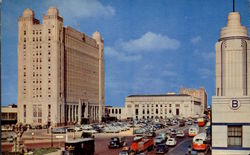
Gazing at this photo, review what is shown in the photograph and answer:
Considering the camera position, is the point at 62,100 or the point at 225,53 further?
the point at 62,100

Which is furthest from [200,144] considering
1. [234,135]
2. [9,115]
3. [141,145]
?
[9,115]

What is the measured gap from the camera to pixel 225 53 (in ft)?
112

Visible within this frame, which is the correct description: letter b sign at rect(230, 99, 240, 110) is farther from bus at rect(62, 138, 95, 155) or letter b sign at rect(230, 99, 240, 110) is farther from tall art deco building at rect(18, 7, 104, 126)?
tall art deco building at rect(18, 7, 104, 126)

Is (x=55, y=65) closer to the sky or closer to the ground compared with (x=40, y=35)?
closer to the ground

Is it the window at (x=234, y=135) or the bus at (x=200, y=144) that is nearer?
the window at (x=234, y=135)

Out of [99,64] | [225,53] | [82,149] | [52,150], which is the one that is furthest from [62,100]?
[225,53]

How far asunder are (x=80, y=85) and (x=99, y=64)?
22979mm

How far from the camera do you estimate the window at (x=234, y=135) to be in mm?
30406

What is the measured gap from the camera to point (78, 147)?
38781mm

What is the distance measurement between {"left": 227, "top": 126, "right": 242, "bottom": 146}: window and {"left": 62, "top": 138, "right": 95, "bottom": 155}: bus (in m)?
15.6

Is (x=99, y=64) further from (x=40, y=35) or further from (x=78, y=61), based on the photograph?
(x=40, y=35)

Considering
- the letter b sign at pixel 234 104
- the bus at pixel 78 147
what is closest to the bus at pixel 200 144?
the bus at pixel 78 147

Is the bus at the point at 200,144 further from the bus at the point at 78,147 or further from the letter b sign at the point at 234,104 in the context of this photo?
the letter b sign at the point at 234,104

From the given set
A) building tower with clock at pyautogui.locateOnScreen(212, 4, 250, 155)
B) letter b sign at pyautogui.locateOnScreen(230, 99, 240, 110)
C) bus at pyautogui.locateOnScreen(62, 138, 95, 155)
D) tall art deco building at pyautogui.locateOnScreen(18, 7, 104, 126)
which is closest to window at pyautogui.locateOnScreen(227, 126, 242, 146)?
building tower with clock at pyautogui.locateOnScreen(212, 4, 250, 155)
